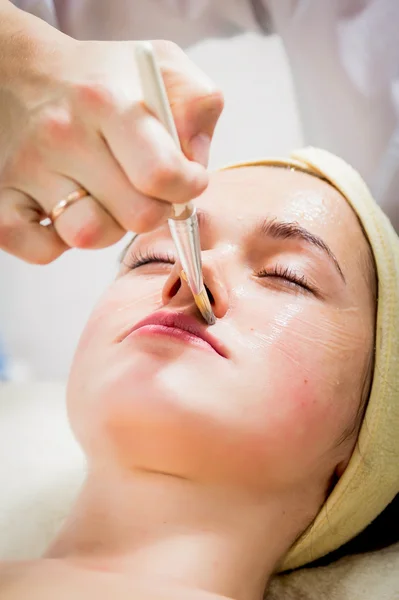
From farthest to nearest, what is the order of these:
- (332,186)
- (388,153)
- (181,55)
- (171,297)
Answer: (388,153) → (332,186) → (171,297) → (181,55)

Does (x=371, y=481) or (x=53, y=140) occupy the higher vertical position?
(x=53, y=140)

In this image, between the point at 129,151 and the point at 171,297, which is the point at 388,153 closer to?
the point at 171,297

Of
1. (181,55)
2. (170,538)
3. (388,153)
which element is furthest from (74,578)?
(388,153)

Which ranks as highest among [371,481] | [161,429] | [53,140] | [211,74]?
[53,140]

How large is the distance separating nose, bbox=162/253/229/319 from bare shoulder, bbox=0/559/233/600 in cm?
34

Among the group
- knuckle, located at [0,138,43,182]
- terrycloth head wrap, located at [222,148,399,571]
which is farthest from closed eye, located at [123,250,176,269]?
knuckle, located at [0,138,43,182]

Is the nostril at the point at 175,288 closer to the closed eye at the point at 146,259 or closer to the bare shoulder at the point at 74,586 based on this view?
the closed eye at the point at 146,259

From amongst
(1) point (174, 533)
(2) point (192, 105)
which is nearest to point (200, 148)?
(2) point (192, 105)

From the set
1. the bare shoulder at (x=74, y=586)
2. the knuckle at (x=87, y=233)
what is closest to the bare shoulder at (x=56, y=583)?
the bare shoulder at (x=74, y=586)

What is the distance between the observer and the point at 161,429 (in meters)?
0.80

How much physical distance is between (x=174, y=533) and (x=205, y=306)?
0.30m

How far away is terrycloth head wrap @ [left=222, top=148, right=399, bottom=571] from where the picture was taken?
988 millimetres

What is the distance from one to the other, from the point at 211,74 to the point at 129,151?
103 cm

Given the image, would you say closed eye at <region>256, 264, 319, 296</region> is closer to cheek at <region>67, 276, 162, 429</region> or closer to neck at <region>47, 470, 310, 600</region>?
cheek at <region>67, 276, 162, 429</region>
